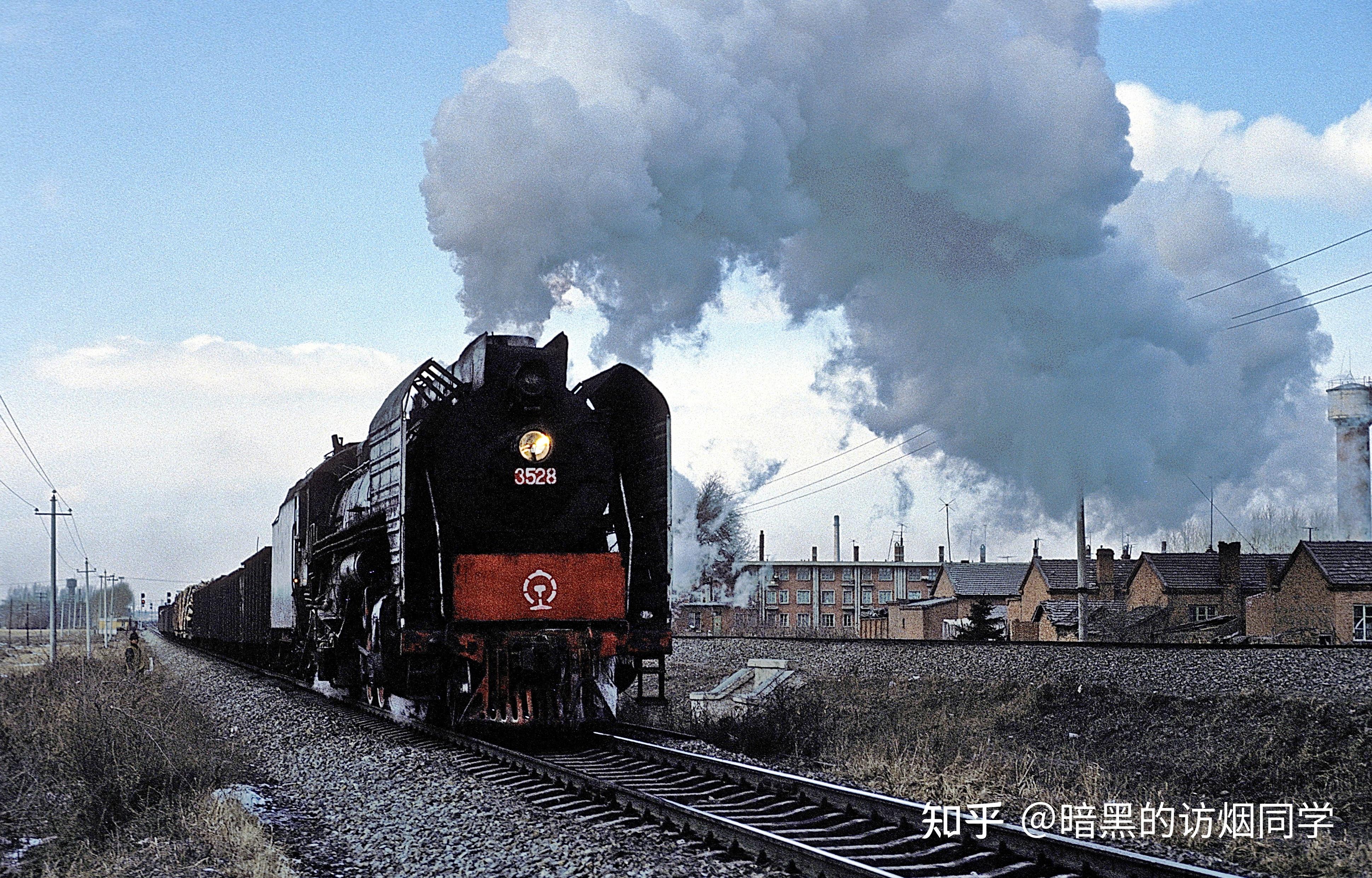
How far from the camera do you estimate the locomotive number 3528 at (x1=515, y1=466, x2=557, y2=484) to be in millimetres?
11883

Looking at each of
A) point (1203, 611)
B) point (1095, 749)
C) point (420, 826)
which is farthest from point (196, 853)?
point (1203, 611)

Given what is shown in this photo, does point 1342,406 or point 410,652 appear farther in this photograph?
point 1342,406

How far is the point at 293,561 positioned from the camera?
61.8 ft

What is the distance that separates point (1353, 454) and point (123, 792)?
81166mm

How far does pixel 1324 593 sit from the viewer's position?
121ft

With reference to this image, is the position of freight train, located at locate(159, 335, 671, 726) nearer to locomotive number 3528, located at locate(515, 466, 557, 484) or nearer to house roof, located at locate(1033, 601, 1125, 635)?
locomotive number 3528, located at locate(515, 466, 557, 484)

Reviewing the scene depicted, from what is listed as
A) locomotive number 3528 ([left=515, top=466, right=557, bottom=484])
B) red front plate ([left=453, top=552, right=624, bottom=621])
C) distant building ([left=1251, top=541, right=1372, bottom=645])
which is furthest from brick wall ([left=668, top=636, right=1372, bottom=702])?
distant building ([left=1251, top=541, right=1372, bottom=645])

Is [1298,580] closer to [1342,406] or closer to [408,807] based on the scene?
[408,807]

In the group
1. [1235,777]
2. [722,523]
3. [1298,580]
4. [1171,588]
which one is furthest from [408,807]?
[722,523]

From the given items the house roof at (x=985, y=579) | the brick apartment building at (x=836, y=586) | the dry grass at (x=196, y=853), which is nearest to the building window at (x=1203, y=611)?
the house roof at (x=985, y=579)

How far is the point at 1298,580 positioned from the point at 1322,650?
22.2m

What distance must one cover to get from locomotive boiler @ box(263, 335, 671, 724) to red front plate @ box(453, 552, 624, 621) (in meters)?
0.01

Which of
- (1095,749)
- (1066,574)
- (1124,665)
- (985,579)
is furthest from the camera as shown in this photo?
(985,579)

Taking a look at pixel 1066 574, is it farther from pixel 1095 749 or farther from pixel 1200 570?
pixel 1095 749
